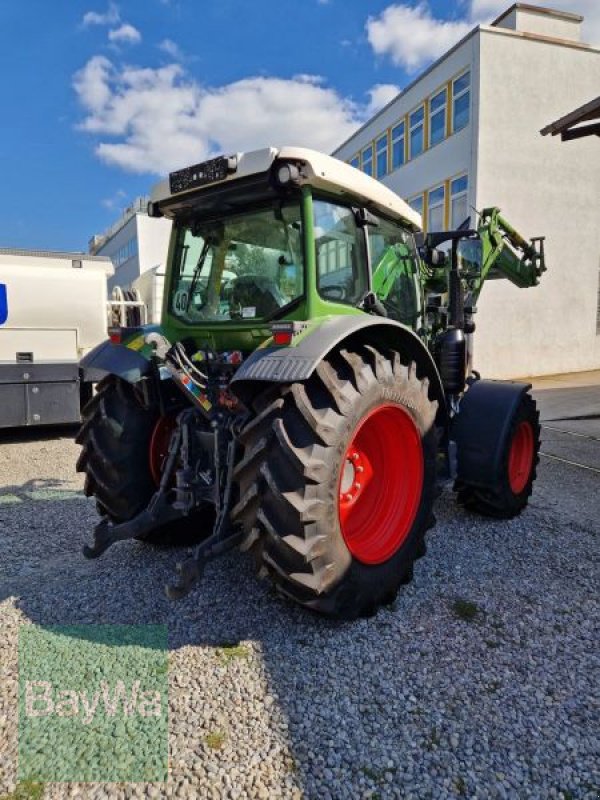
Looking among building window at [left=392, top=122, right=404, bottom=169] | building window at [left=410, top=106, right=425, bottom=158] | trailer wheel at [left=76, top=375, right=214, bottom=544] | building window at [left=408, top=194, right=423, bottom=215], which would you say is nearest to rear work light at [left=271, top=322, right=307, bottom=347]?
trailer wheel at [left=76, top=375, right=214, bottom=544]

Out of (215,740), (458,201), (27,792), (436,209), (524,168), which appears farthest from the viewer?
(436,209)

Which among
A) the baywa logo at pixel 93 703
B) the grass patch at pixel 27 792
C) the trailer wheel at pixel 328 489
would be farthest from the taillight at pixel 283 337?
the grass patch at pixel 27 792

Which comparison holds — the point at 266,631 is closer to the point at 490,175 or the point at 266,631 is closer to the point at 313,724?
the point at 313,724

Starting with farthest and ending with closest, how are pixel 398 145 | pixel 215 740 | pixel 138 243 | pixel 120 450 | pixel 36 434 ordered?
1. pixel 138 243
2. pixel 398 145
3. pixel 36 434
4. pixel 120 450
5. pixel 215 740

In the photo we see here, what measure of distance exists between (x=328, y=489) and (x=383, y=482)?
32.5 inches

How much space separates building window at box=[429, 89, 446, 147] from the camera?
15.3m

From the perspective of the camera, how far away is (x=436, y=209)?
15.9 m

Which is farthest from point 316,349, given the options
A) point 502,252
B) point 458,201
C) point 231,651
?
point 458,201

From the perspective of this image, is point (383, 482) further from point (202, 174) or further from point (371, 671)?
point (202, 174)

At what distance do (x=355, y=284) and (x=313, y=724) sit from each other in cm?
222

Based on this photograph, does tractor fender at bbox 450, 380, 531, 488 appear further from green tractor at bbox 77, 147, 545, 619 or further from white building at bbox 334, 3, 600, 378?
white building at bbox 334, 3, 600, 378

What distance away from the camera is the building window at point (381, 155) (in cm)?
1862

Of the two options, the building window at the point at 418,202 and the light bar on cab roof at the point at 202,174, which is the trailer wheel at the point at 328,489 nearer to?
the light bar on cab roof at the point at 202,174

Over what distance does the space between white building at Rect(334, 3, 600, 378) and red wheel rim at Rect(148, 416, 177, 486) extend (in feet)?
40.6
